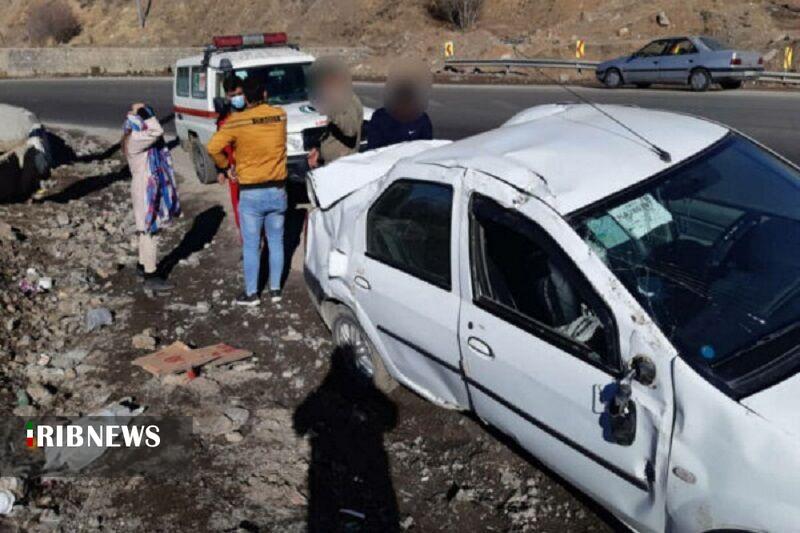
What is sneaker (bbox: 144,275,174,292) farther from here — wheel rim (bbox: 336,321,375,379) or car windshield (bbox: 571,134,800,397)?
car windshield (bbox: 571,134,800,397)

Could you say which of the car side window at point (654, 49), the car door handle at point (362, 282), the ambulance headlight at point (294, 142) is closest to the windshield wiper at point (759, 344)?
the car door handle at point (362, 282)

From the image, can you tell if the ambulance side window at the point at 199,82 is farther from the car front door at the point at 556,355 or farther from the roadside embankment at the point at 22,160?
the car front door at the point at 556,355

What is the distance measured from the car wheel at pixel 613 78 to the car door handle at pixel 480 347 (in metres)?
19.3

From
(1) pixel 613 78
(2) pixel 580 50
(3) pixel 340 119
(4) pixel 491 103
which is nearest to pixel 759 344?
(3) pixel 340 119

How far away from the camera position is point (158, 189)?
7258 millimetres

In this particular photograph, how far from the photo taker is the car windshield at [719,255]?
3061 millimetres

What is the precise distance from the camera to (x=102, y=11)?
169 ft

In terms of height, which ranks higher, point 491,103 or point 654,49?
point 654,49

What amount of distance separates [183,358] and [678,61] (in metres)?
17.6

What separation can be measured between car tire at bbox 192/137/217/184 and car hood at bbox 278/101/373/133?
185cm

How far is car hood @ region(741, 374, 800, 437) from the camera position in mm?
2703

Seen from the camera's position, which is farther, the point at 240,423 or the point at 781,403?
the point at 240,423

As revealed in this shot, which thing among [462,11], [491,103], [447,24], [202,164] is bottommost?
[202,164]

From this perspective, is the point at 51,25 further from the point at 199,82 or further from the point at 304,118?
the point at 304,118
